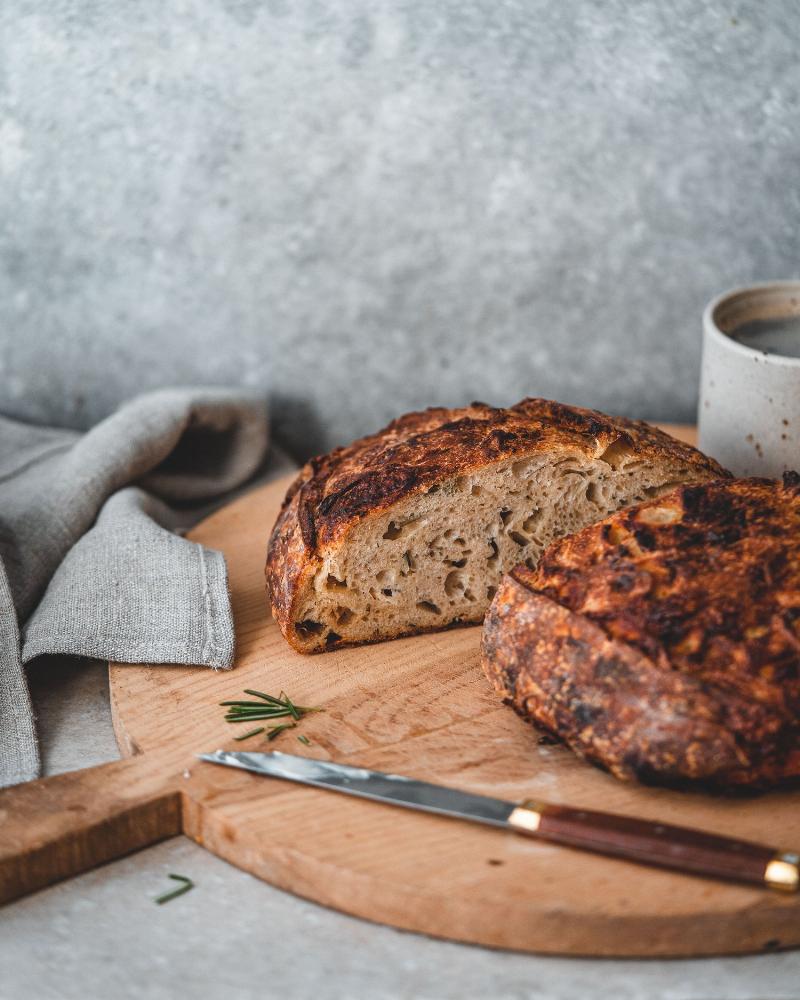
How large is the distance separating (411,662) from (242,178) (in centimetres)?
172

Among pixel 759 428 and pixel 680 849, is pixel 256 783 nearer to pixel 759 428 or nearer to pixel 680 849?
pixel 680 849

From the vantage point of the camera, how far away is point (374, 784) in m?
2.10

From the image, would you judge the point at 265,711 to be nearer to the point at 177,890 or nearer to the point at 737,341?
the point at 177,890

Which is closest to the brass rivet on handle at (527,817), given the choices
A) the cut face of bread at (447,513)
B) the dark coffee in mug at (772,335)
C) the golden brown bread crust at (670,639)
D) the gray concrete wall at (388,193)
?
the golden brown bread crust at (670,639)

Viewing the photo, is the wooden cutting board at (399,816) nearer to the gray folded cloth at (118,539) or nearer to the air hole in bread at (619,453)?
the gray folded cloth at (118,539)

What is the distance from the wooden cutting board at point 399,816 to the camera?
72.5 inches

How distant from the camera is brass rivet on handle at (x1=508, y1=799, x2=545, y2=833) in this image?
1.95 meters

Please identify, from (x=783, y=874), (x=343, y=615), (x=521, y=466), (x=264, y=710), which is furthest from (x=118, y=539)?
(x=783, y=874)

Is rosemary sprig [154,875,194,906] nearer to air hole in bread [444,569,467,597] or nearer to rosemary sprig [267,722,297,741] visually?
rosemary sprig [267,722,297,741]

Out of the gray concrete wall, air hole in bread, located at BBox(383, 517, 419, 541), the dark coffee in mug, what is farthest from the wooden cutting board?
the gray concrete wall

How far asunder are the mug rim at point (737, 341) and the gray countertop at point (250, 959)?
56.9 inches

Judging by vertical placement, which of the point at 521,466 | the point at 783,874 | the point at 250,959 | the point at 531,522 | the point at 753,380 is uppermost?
→ the point at 753,380

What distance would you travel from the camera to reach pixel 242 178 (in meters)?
3.53

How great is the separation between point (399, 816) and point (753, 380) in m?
1.46
